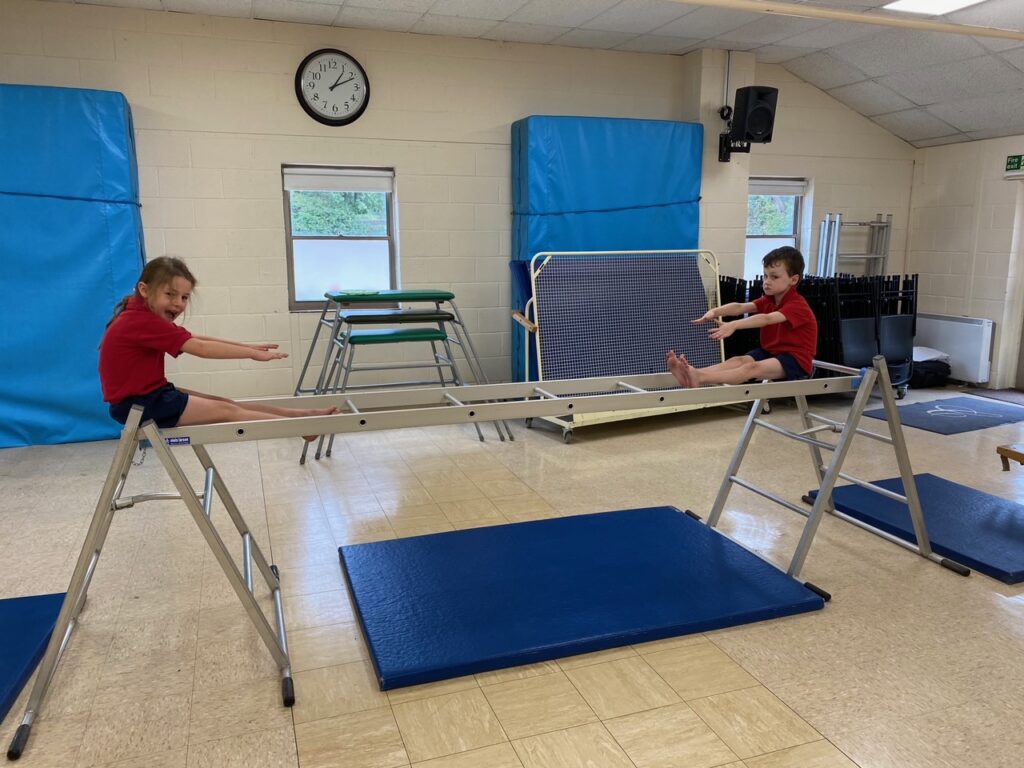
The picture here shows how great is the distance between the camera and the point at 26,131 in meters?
4.69

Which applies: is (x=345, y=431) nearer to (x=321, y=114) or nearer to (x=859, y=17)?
(x=321, y=114)

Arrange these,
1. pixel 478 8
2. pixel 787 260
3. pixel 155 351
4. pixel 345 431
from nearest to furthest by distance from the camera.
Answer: pixel 345 431
pixel 155 351
pixel 787 260
pixel 478 8

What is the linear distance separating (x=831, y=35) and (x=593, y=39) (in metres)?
1.86

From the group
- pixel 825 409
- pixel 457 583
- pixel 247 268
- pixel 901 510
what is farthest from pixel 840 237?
pixel 457 583

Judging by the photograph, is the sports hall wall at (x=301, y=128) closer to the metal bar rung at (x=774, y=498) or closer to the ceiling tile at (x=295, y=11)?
the ceiling tile at (x=295, y=11)

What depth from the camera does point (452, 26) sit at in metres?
5.69

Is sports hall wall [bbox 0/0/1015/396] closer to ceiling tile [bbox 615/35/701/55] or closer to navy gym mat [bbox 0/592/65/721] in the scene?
ceiling tile [bbox 615/35/701/55]

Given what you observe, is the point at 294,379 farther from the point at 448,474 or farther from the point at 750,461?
the point at 750,461

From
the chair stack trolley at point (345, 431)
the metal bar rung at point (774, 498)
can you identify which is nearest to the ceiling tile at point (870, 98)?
the chair stack trolley at point (345, 431)

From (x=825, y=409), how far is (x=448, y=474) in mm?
3543

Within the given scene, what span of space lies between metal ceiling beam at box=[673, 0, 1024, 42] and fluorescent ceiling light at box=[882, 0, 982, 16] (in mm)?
63

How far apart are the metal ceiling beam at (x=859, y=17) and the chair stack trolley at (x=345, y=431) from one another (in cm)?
239

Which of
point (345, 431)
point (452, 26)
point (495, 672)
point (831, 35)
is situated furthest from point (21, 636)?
point (831, 35)

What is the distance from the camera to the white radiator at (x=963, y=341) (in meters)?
7.04
